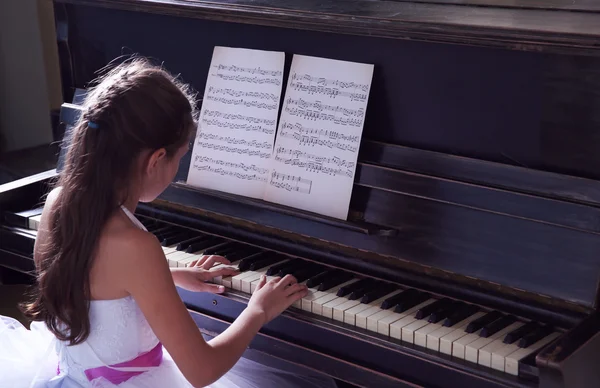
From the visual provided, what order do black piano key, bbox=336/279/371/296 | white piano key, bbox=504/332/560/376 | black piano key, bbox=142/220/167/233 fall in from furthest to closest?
black piano key, bbox=142/220/167/233
black piano key, bbox=336/279/371/296
white piano key, bbox=504/332/560/376

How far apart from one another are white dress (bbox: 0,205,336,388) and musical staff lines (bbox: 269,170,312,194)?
0.44 metres

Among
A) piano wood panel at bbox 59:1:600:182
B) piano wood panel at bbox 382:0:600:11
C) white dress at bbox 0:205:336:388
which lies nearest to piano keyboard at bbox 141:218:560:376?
white dress at bbox 0:205:336:388

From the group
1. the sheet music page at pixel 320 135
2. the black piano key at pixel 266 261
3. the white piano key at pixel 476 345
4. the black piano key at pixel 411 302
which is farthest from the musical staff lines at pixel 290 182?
the white piano key at pixel 476 345

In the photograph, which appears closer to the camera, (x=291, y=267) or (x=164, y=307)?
(x=164, y=307)

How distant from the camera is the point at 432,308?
5.77 ft

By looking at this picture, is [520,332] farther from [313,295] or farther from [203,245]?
[203,245]

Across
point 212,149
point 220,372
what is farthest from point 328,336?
point 212,149

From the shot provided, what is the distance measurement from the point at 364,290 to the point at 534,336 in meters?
0.40

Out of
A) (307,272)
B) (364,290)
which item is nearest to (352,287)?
(364,290)

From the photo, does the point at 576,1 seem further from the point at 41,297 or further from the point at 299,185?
the point at 41,297

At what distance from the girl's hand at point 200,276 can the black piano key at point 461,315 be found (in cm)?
55

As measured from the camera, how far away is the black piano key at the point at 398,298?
1779 mm

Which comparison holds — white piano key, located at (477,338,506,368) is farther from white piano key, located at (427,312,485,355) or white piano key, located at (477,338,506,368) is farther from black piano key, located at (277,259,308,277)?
black piano key, located at (277,259,308,277)

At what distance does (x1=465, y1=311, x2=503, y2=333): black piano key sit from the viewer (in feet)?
5.46
